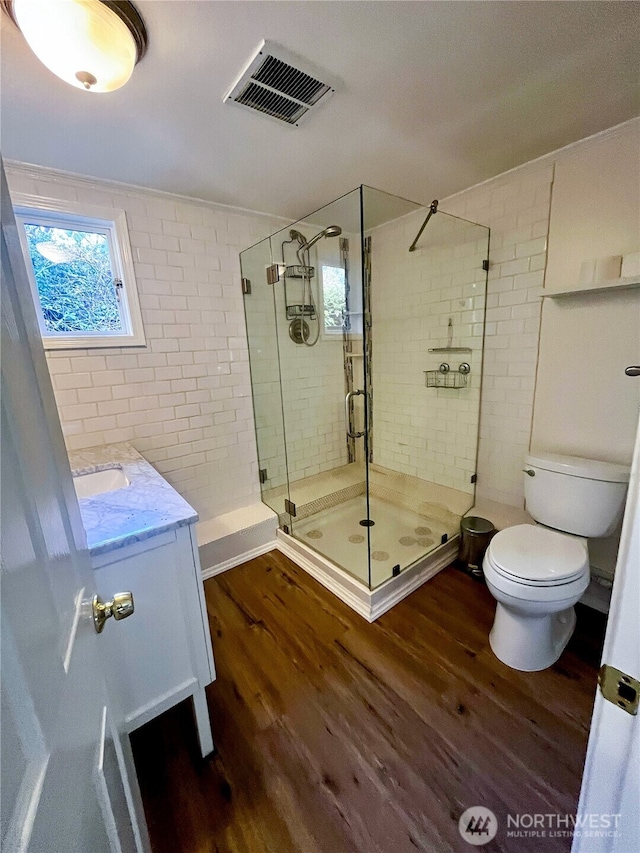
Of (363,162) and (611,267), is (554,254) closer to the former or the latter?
(611,267)

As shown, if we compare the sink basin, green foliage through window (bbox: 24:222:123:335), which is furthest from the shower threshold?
green foliage through window (bbox: 24:222:123:335)

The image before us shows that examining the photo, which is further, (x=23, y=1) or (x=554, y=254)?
(x=554, y=254)

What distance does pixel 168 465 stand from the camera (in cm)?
224

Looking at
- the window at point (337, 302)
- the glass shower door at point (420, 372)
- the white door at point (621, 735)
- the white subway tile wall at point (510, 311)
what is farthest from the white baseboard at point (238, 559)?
the white door at point (621, 735)

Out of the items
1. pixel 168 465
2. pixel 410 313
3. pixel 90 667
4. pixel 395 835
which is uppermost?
pixel 410 313

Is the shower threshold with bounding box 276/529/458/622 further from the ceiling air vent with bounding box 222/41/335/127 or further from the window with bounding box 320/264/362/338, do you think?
the ceiling air vent with bounding box 222/41/335/127

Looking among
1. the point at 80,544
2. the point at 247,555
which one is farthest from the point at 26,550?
the point at 247,555

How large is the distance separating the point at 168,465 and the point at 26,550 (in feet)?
6.34

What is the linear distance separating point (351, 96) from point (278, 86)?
11.3 inches

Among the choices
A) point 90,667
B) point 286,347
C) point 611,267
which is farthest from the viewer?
point 286,347

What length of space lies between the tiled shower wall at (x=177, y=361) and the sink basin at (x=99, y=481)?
426 mm

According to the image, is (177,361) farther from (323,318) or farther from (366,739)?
(366,739)

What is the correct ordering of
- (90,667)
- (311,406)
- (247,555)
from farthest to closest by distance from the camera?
(311,406), (247,555), (90,667)

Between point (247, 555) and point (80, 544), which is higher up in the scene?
point (80, 544)
